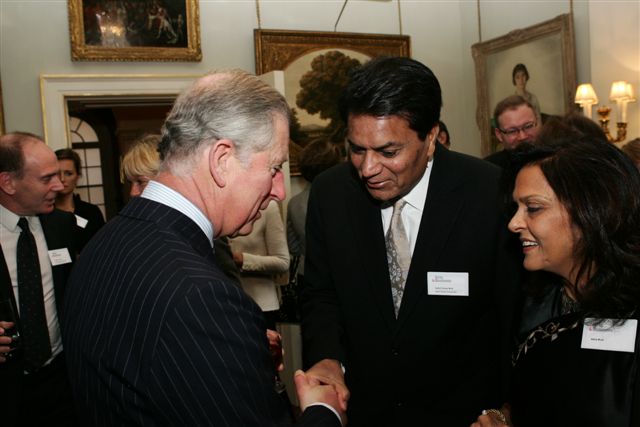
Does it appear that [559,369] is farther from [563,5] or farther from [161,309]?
[563,5]

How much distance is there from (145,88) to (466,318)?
5.24 m

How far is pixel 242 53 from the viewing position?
695 centimetres

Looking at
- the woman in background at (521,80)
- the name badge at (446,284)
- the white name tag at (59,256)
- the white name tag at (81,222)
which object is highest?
the woman in background at (521,80)

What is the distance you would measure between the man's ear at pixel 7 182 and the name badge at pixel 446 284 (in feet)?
7.35

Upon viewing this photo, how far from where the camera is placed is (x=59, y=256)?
321 cm

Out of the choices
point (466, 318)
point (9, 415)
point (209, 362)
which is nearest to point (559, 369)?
point (466, 318)

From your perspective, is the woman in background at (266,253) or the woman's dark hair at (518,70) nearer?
the woman in background at (266,253)

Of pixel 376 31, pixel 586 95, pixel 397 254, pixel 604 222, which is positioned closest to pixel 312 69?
pixel 376 31

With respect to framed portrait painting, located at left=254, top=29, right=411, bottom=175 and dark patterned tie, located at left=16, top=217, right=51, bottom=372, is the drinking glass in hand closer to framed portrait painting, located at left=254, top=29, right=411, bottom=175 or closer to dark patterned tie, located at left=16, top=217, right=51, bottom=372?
dark patterned tie, located at left=16, top=217, right=51, bottom=372

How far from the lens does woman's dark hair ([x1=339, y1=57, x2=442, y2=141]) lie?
2.01 m

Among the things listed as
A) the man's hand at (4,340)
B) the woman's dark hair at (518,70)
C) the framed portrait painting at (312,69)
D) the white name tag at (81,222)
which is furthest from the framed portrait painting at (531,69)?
the man's hand at (4,340)

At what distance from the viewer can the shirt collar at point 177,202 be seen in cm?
134

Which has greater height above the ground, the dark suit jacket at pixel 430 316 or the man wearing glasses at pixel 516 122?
the man wearing glasses at pixel 516 122

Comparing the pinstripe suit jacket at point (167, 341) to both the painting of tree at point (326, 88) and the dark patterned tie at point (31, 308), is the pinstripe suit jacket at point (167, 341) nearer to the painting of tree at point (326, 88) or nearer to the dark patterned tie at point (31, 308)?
the dark patterned tie at point (31, 308)
